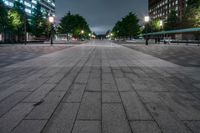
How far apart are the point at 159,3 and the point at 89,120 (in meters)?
173

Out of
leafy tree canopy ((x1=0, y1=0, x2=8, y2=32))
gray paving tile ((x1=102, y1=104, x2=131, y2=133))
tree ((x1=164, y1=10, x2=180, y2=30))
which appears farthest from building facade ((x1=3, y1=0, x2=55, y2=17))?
gray paving tile ((x1=102, y1=104, x2=131, y2=133))

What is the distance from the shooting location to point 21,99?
623 centimetres

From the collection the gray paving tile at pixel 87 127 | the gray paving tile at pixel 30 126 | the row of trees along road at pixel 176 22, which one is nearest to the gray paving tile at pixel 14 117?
the gray paving tile at pixel 30 126

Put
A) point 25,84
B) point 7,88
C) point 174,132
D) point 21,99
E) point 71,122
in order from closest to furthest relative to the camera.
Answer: point 174,132 → point 71,122 → point 21,99 → point 7,88 → point 25,84

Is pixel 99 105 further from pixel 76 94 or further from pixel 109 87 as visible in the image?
pixel 109 87

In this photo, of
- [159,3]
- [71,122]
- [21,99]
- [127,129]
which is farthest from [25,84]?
[159,3]

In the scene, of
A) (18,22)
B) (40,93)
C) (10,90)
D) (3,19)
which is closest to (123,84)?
(40,93)

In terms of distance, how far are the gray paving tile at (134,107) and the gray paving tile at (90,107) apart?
66 cm

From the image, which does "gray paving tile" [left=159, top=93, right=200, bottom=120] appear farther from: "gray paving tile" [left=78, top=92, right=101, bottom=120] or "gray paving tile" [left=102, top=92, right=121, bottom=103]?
"gray paving tile" [left=78, top=92, right=101, bottom=120]

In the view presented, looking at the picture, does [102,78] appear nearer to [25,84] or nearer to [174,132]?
[25,84]

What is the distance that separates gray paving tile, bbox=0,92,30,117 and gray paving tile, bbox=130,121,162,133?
282 centimetres

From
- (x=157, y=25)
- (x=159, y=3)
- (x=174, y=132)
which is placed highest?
(x=159, y=3)

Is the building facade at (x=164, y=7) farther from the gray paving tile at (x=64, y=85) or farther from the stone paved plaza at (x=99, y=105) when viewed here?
the stone paved plaza at (x=99, y=105)

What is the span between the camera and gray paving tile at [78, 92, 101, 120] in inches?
193
